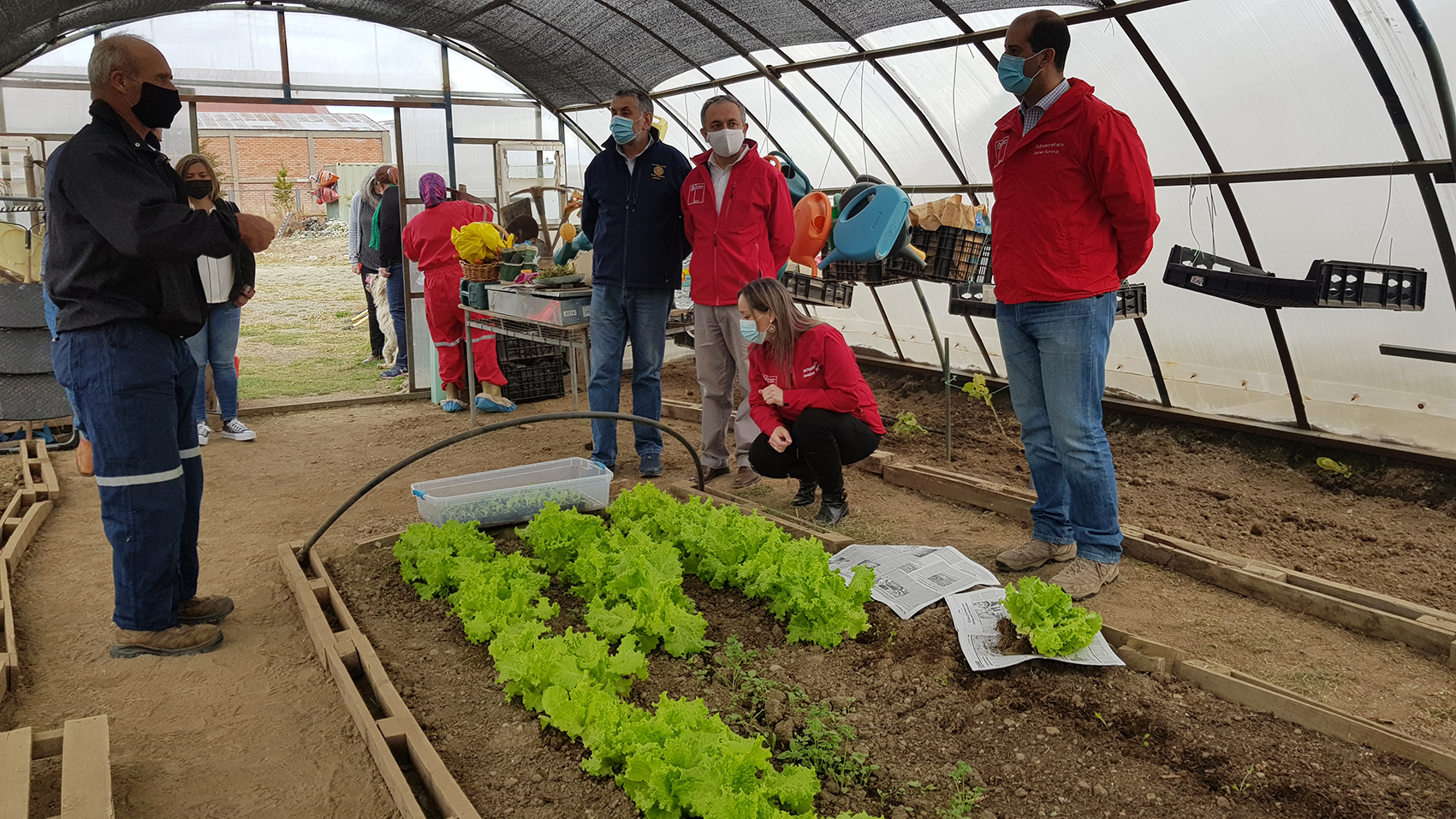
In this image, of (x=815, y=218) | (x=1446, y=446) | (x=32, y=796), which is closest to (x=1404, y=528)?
(x=1446, y=446)

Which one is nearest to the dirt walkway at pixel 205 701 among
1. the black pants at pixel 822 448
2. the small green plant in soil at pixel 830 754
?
the small green plant in soil at pixel 830 754

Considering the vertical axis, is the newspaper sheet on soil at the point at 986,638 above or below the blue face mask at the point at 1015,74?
below

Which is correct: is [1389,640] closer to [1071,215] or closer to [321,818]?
[1071,215]

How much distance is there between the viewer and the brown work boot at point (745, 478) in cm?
515

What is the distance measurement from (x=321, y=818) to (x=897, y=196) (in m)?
3.91

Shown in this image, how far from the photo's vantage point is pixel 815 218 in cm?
532

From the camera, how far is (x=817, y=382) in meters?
4.34

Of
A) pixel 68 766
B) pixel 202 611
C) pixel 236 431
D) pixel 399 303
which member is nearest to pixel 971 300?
pixel 202 611

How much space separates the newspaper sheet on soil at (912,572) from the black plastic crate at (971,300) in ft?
4.62

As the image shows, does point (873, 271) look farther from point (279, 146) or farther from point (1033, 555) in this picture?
point (279, 146)

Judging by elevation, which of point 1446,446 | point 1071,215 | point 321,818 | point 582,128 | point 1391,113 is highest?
point 582,128

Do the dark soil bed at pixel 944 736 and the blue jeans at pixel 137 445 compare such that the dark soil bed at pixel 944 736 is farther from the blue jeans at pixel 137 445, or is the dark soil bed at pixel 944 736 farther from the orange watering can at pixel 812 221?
the orange watering can at pixel 812 221

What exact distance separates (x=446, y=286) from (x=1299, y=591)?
→ 599cm

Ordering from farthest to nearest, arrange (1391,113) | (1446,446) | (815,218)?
(815,218), (1446,446), (1391,113)
